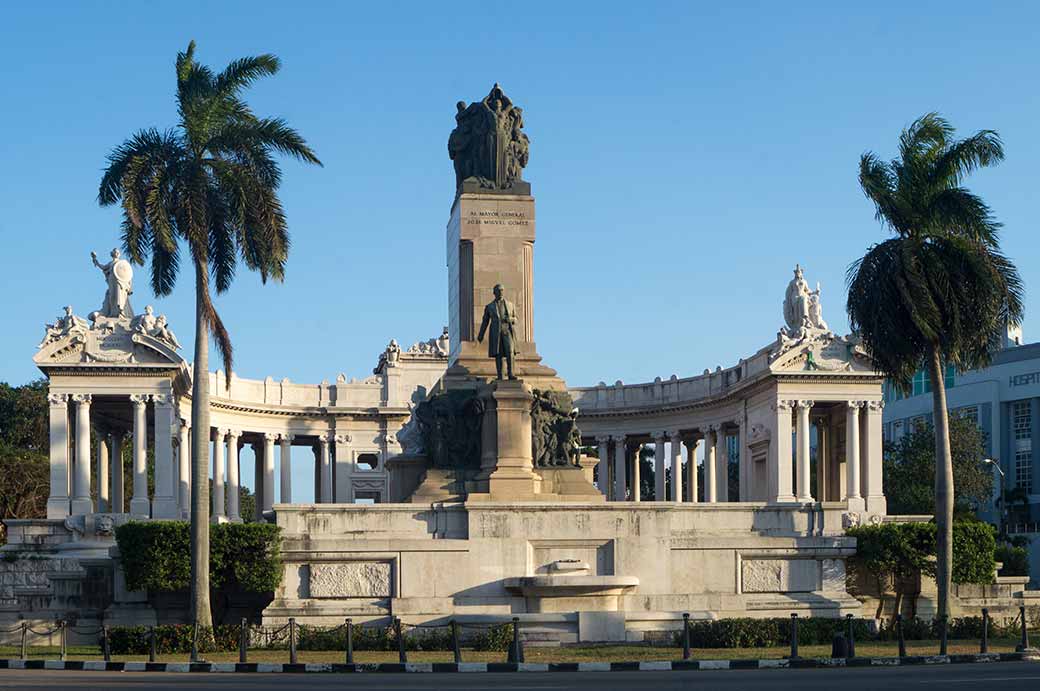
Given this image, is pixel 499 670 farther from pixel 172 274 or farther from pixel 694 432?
pixel 694 432

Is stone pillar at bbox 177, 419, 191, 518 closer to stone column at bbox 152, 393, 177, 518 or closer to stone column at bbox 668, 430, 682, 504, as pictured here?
stone column at bbox 152, 393, 177, 518

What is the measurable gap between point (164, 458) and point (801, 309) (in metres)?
36.4

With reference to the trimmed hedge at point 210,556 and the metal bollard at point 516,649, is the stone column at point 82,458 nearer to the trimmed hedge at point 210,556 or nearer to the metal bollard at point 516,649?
the trimmed hedge at point 210,556

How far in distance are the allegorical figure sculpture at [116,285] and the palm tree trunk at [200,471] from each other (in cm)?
3735

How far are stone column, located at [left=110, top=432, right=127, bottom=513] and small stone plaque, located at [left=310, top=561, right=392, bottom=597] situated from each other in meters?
47.4

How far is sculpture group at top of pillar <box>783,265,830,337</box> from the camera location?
90062 mm

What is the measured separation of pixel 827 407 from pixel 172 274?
5201 centimetres

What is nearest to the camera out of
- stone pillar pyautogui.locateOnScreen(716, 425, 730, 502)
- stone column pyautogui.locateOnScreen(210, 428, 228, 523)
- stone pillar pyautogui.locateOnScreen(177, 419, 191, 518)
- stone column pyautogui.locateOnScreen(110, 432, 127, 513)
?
stone pillar pyautogui.locateOnScreen(177, 419, 191, 518)

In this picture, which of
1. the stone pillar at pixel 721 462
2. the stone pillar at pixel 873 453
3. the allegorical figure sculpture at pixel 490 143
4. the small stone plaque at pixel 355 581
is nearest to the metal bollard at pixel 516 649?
the small stone plaque at pixel 355 581

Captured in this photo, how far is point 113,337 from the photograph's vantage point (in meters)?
85.0

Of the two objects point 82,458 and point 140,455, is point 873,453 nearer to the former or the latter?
point 140,455

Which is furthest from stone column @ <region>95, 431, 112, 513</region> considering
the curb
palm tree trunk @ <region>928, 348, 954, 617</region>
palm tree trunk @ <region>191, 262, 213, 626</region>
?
palm tree trunk @ <region>928, 348, 954, 617</region>

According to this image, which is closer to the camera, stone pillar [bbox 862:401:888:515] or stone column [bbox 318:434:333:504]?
stone pillar [bbox 862:401:888:515]

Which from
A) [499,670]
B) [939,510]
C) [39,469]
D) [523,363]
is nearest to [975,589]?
[939,510]
